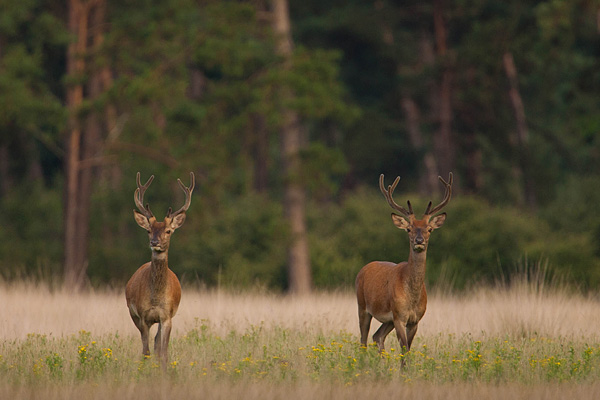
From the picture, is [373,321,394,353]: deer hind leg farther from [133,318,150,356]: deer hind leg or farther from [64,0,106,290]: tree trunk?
[64,0,106,290]: tree trunk

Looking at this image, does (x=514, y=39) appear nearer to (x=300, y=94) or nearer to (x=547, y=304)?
(x=300, y=94)

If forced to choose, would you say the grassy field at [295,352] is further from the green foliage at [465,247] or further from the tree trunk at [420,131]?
the tree trunk at [420,131]

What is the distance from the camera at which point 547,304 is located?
42.6 feet

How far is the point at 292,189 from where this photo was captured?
66.7ft

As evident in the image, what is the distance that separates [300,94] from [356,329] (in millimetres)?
8554

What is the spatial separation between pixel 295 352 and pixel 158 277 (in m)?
1.80

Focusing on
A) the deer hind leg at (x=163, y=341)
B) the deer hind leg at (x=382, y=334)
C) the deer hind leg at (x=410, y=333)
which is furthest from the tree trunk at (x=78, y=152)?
the deer hind leg at (x=410, y=333)

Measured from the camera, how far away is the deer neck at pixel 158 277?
9273 millimetres

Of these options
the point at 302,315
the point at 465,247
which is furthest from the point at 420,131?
the point at 302,315

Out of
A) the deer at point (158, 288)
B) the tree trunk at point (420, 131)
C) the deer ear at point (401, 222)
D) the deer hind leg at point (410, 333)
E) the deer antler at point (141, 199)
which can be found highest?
the tree trunk at point (420, 131)

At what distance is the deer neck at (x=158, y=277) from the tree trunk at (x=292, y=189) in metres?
10.4

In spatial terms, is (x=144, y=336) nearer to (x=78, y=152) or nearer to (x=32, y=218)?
(x=78, y=152)

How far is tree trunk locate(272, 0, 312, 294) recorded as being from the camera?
19908mm

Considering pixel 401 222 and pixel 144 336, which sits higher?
pixel 401 222
